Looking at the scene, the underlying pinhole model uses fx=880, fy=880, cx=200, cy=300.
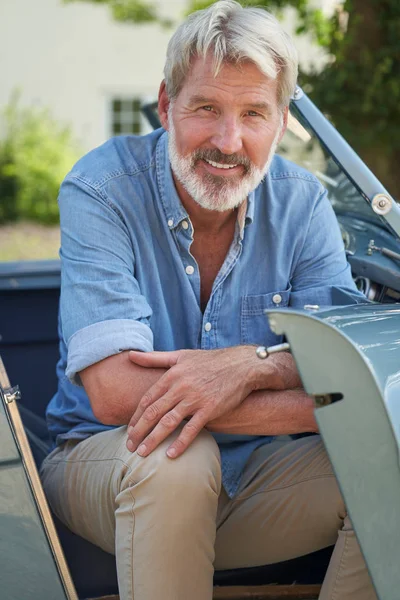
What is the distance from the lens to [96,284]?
216 centimetres

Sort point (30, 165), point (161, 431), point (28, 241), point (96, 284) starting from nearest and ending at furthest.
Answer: point (161, 431) → point (96, 284) → point (28, 241) → point (30, 165)

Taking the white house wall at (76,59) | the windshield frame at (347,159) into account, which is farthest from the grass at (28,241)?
the windshield frame at (347,159)

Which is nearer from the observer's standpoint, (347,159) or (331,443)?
(331,443)

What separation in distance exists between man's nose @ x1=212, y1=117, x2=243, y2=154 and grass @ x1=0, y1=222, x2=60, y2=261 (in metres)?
7.13

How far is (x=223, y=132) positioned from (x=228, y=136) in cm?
2

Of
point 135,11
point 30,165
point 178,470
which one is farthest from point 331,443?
point 30,165

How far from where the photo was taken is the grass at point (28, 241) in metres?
9.82

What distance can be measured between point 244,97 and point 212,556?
1.14 metres

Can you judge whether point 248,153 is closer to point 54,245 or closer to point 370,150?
point 370,150

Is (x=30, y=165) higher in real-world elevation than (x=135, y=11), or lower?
lower

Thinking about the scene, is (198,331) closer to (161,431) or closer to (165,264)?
(165,264)

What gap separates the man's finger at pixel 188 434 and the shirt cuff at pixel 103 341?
10.3 inches

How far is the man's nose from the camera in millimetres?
2283

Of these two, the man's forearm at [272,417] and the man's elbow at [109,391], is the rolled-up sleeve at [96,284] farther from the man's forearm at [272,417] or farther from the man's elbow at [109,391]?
the man's forearm at [272,417]
